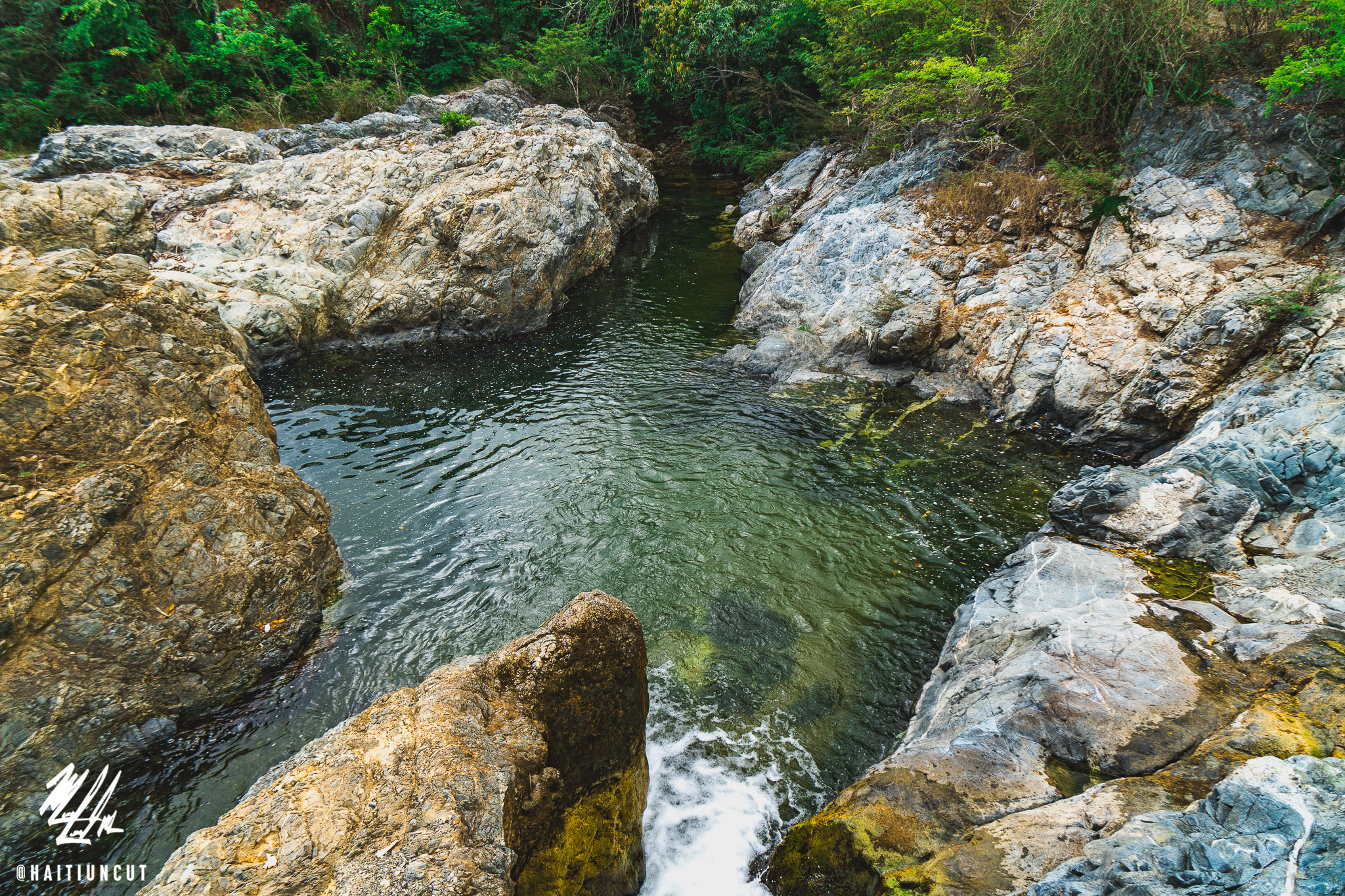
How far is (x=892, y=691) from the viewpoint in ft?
23.5

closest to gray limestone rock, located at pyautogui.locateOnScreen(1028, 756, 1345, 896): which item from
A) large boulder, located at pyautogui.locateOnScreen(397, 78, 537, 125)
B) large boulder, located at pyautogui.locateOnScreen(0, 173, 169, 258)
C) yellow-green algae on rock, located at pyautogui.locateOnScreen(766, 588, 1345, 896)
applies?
yellow-green algae on rock, located at pyautogui.locateOnScreen(766, 588, 1345, 896)

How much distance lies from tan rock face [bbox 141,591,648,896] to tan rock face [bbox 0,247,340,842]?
3089 millimetres

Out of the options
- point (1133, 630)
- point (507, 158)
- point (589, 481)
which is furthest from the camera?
point (507, 158)

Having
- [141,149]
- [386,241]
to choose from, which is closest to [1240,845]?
[386,241]

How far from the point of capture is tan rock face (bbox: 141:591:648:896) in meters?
3.32

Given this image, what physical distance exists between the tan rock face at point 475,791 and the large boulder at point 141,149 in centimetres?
2288

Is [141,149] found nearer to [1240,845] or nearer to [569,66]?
[569,66]

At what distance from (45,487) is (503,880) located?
6.62 meters

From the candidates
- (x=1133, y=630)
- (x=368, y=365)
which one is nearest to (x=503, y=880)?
(x=1133, y=630)

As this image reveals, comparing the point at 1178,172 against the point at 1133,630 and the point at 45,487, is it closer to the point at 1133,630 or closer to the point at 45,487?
the point at 1133,630

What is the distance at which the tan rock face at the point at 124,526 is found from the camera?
19.0 ft

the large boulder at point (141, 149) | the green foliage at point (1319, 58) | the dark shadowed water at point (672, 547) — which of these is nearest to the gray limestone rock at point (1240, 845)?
the dark shadowed water at point (672, 547)

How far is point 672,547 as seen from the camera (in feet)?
31.5
